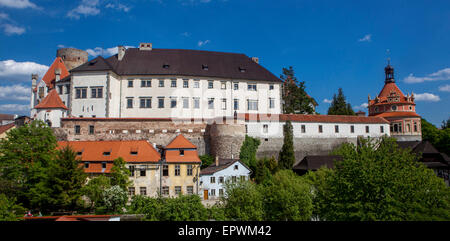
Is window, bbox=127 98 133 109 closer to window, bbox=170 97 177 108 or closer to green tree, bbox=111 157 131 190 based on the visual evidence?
window, bbox=170 97 177 108

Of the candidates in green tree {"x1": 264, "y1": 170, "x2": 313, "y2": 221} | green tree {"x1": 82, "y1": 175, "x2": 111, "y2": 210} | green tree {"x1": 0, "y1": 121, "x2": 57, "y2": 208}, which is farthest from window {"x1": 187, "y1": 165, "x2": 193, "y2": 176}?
green tree {"x1": 0, "y1": 121, "x2": 57, "y2": 208}

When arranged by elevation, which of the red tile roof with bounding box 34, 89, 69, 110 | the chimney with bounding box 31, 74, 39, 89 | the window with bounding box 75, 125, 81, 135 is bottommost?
the window with bounding box 75, 125, 81, 135

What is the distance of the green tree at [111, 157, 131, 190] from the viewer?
91.6 ft

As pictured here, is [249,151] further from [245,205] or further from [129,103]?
[129,103]

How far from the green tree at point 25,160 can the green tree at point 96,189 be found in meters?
3.61

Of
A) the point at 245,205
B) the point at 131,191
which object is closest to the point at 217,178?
the point at 245,205

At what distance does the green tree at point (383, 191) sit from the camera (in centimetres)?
1802

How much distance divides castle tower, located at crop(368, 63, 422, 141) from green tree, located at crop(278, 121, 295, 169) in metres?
19.6

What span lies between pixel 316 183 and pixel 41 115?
32235 mm

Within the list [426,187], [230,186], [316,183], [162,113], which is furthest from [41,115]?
[426,187]

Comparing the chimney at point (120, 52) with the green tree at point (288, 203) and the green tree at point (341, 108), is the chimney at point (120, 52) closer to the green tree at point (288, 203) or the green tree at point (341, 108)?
the green tree at point (288, 203)

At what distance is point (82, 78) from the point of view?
136 ft

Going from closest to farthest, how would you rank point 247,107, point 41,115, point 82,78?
1. point 41,115
2. point 82,78
3. point 247,107
